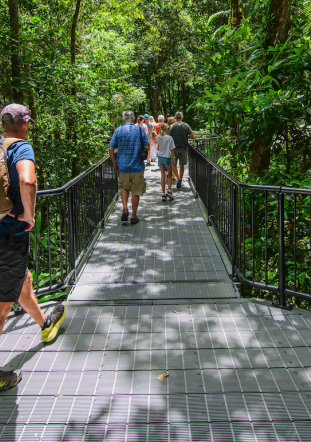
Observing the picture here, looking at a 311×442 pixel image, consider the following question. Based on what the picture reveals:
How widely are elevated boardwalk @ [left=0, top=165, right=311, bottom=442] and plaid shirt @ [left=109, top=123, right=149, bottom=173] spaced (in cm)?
288

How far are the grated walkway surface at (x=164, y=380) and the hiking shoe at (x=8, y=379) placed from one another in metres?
0.05

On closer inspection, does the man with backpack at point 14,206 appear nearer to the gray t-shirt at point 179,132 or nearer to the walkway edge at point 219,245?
the walkway edge at point 219,245

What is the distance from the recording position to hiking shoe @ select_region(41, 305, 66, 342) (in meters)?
4.19

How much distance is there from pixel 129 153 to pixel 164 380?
536 cm

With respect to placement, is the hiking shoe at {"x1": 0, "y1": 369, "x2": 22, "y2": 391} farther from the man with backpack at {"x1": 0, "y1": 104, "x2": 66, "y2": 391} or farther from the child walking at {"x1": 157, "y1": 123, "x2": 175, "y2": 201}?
the child walking at {"x1": 157, "y1": 123, "x2": 175, "y2": 201}

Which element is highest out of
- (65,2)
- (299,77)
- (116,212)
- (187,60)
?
(187,60)

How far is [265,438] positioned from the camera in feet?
9.77

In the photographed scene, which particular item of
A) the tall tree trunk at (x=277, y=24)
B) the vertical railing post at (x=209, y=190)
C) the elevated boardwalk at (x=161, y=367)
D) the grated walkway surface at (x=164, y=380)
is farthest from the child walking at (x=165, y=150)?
the grated walkway surface at (x=164, y=380)

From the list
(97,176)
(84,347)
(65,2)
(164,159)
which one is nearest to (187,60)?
(65,2)

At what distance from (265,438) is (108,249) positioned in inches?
185

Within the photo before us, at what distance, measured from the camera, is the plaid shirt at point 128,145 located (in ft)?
26.9

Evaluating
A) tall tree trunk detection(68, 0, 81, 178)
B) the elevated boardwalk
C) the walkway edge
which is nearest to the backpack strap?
the elevated boardwalk

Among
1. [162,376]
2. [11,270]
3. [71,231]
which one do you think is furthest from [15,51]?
[162,376]

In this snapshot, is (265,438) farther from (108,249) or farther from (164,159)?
(164,159)
